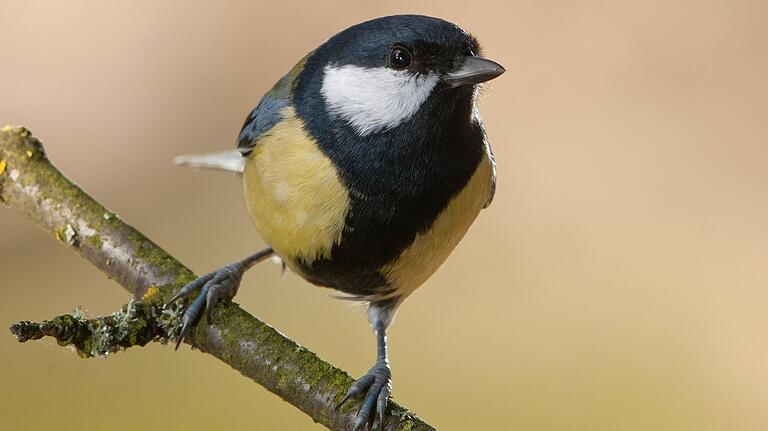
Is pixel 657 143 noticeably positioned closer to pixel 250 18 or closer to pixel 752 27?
pixel 752 27

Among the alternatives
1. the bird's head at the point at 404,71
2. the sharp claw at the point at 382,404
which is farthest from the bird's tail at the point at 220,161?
the sharp claw at the point at 382,404

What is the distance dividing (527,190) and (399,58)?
69.0 inches

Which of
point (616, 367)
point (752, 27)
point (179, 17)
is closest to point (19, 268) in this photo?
point (179, 17)

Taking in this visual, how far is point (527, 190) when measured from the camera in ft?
10.6

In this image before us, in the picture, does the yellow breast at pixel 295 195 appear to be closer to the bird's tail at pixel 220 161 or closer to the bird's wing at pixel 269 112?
the bird's wing at pixel 269 112

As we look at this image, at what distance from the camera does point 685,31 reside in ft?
11.2

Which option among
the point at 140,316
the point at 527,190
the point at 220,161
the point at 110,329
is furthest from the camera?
the point at 527,190

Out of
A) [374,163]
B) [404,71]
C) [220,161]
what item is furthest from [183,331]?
[220,161]

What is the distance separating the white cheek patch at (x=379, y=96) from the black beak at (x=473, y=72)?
31mm

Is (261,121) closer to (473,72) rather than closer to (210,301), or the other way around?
(210,301)

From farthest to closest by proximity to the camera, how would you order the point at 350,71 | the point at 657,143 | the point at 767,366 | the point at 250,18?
the point at 250,18 < the point at 657,143 < the point at 767,366 < the point at 350,71

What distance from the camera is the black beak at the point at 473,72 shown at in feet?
4.98

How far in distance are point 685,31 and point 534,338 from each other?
1.33 m

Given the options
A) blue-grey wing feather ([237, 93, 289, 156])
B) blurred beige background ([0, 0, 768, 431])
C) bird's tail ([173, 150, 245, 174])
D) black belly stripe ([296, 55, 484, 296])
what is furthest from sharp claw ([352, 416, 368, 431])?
blurred beige background ([0, 0, 768, 431])
